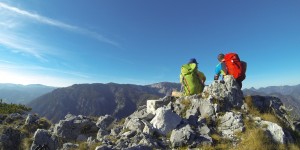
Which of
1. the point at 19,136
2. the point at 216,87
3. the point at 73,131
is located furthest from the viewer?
the point at 19,136

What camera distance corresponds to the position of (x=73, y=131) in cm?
1833

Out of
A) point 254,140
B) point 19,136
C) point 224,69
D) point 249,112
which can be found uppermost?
point 224,69

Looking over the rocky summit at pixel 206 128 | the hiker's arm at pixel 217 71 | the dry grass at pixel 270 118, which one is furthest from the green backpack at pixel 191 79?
the dry grass at pixel 270 118

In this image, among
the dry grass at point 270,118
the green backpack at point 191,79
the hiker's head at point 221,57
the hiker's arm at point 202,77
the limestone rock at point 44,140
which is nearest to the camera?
the dry grass at point 270,118

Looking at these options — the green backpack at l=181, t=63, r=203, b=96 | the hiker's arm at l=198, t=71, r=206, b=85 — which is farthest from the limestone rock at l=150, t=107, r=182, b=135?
the hiker's arm at l=198, t=71, r=206, b=85

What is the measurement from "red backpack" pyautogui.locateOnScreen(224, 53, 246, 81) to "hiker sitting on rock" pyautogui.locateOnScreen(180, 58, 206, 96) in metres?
2.78

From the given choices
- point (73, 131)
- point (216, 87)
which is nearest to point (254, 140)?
point (216, 87)

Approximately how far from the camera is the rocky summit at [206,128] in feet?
37.0

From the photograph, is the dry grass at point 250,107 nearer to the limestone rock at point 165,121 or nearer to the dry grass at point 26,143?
the limestone rock at point 165,121

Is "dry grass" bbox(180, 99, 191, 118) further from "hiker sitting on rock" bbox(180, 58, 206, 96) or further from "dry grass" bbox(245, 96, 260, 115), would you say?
"dry grass" bbox(245, 96, 260, 115)

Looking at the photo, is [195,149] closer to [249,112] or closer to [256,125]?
[256,125]

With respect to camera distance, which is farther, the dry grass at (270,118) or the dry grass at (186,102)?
the dry grass at (186,102)

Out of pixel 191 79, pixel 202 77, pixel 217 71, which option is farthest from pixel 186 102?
pixel 217 71

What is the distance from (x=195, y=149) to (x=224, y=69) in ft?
23.4
